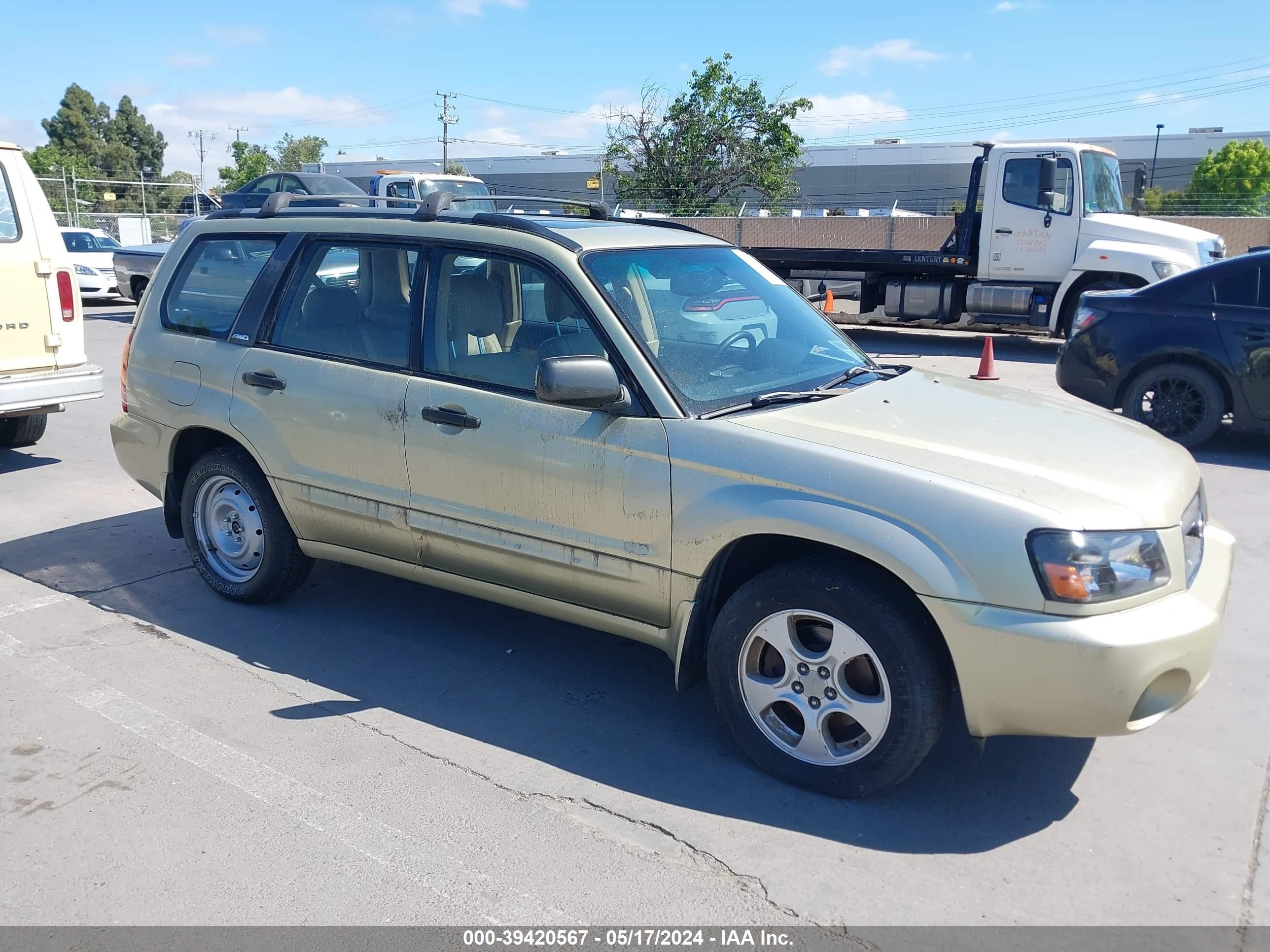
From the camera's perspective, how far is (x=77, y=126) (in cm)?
9312

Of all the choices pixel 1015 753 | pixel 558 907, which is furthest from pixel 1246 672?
pixel 558 907

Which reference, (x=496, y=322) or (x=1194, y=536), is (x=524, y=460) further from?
(x=1194, y=536)

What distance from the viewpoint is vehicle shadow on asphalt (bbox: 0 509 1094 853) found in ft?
11.6

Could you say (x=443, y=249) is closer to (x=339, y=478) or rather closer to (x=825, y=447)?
(x=339, y=478)

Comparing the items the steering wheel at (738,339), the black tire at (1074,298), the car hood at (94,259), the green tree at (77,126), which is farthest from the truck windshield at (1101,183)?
the green tree at (77,126)

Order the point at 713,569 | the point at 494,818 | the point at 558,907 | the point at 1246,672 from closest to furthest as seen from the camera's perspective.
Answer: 1. the point at 558,907
2. the point at 494,818
3. the point at 713,569
4. the point at 1246,672

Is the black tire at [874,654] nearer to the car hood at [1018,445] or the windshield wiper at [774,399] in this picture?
the car hood at [1018,445]

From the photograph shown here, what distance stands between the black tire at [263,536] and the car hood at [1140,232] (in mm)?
12538

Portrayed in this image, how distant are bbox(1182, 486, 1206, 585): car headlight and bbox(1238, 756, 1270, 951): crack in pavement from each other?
32.0 inches

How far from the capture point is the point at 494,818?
3.47m

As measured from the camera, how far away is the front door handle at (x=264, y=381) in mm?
4852

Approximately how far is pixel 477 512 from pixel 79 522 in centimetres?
392

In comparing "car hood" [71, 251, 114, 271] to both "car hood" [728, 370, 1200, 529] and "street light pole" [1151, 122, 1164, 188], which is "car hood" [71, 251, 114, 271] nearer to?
"car hood" [728, 370, 1200, 529]

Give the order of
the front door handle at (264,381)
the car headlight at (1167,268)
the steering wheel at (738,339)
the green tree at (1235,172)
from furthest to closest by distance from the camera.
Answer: the green tree at (1235,172)
the car headlight at (1167,268)
the front door handle at (264,381)
the steering wheel at (738,339)
